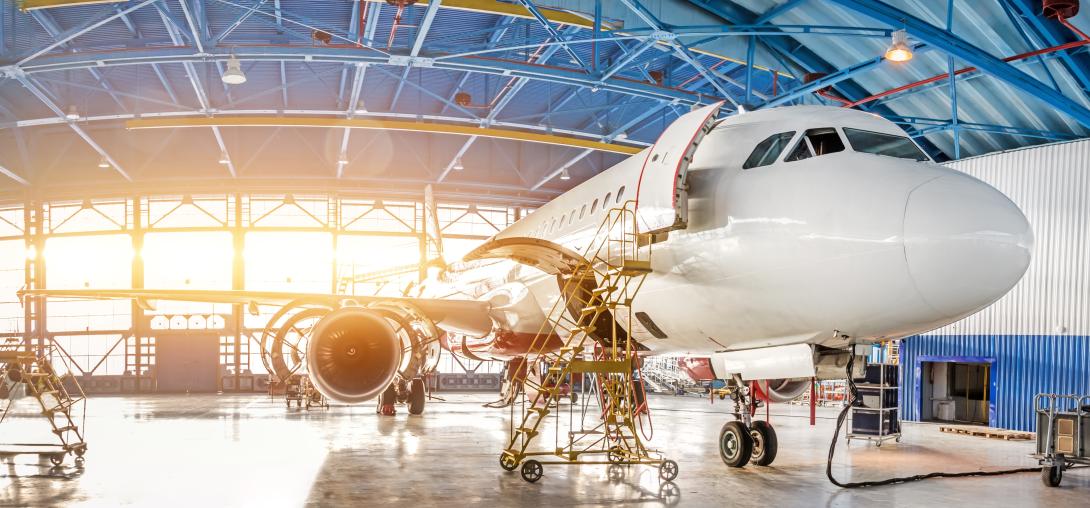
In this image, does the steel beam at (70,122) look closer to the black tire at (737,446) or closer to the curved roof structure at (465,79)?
the curved roof structure at (465,79)

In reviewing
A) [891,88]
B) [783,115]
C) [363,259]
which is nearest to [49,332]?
[363,259]

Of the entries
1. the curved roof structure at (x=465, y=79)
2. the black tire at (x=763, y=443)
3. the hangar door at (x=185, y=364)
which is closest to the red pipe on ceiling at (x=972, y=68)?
the curved roof structure at (x=465, y=79)

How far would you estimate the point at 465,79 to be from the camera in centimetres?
2609

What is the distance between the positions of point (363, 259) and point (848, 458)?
26928 millimetres

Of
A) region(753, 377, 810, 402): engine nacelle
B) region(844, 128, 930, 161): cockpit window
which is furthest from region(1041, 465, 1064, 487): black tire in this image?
region(844, 128, 930, 161): cockpit window

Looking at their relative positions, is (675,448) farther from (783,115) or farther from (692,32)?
(692,32)

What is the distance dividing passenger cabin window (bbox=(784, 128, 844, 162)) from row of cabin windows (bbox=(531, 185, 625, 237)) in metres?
2.49

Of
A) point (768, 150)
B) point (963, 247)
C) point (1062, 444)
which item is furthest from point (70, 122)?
point (1062, 444)

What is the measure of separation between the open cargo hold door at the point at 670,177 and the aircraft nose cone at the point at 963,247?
2.16m

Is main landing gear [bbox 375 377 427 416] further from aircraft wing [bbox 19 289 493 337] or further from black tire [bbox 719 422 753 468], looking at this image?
black tire [bbox 719 422 753 468]

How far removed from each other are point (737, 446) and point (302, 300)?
22.5ft

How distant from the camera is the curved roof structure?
669 inches

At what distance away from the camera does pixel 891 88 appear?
20688 millimetres

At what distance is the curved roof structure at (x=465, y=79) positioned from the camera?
55.8 ft
